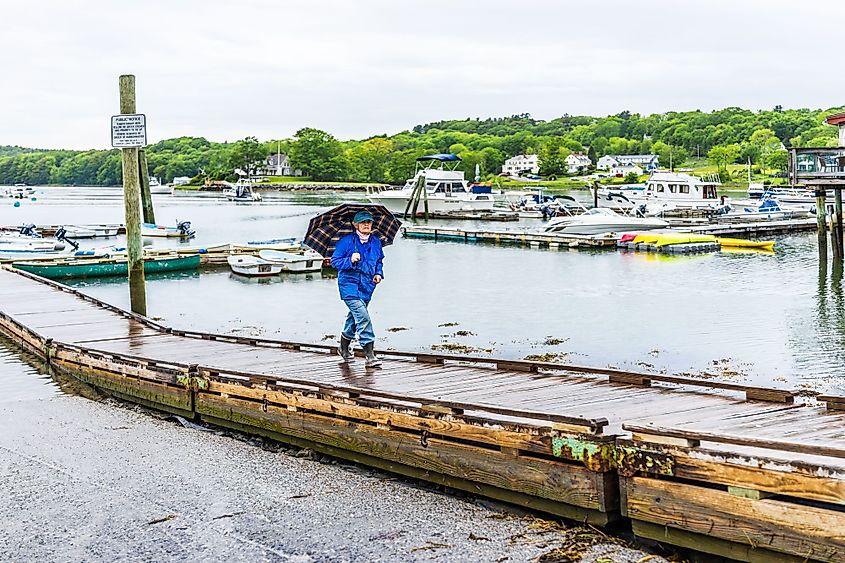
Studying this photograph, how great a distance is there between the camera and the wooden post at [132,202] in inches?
661

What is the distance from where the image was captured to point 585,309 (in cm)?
2480

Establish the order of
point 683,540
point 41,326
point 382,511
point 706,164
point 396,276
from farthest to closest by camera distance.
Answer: point 706,164 < point 396,276 < point 41,326 < point 382,511 < point 683,540

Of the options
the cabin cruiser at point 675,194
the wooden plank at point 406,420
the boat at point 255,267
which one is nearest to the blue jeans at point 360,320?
the wooden plank at point 406,420

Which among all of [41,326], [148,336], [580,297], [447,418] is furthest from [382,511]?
[580,297]

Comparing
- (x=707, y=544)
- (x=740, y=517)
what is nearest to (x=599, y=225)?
(x=707, y=544)

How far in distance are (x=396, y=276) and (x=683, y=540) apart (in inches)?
1094

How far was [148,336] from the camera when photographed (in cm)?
1480

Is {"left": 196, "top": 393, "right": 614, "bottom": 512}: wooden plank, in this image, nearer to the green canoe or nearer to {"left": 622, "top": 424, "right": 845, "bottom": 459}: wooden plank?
{"left": 622, "top": 424, "right": 845, "bottom": 459}: wooden plank

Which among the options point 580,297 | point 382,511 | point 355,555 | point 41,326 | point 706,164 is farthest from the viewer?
point 706,164

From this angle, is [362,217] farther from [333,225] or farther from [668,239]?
[668,239]

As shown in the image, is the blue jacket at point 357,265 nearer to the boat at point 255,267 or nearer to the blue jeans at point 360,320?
the blue jeans at point 360,320

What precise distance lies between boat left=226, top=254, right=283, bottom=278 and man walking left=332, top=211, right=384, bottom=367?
22694 mm

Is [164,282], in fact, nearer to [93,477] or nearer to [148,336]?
[148,336]

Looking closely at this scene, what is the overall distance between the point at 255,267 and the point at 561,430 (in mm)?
26954
